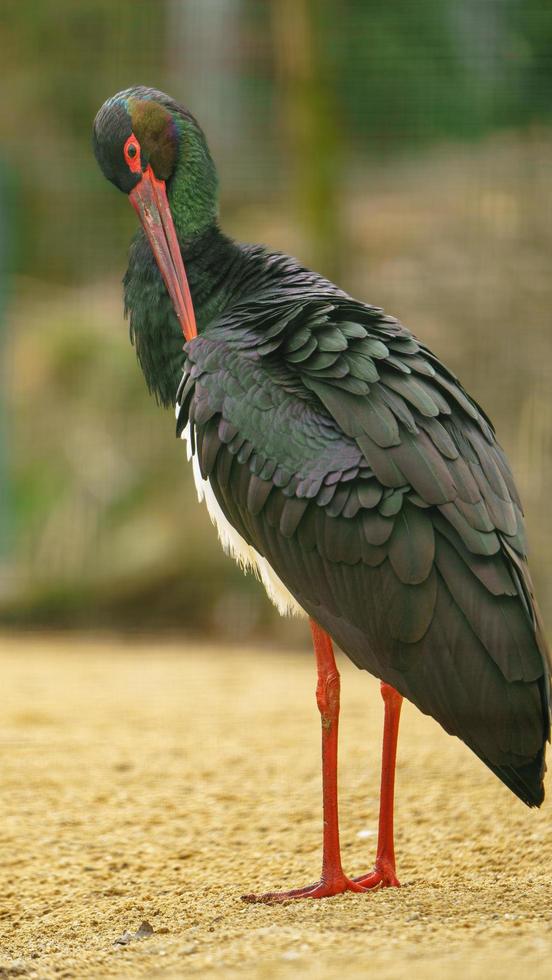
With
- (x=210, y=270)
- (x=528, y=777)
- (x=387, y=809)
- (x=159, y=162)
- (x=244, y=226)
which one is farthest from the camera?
(x=244, y=226)

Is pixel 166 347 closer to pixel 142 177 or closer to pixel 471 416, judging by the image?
pixel 142 177

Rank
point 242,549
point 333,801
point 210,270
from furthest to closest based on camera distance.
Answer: point 210,270, point 242,549, point 333,801

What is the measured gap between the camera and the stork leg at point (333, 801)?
3.89 meters

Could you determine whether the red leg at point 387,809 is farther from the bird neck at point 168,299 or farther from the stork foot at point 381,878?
the bird neck at point 168,299

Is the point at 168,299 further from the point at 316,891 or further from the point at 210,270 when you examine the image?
the point at 316,891

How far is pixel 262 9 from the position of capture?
9.58 meters

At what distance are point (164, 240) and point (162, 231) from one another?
0.03 metres

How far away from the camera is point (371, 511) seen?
12.0 feet

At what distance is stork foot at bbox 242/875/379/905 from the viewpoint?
384cm

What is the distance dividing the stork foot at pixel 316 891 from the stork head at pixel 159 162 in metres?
2.10

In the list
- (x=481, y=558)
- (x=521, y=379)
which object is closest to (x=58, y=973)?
(x=481, y=558)

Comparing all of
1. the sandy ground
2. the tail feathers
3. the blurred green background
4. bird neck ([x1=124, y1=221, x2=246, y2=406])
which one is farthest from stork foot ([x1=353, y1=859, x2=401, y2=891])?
the blurred green background

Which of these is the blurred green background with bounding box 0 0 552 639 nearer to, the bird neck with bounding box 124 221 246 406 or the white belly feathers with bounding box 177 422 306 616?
the bird neck with bounding box 124 221 246 406

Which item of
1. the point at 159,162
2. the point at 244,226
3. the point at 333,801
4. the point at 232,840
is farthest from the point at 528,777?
the point at 244,226
